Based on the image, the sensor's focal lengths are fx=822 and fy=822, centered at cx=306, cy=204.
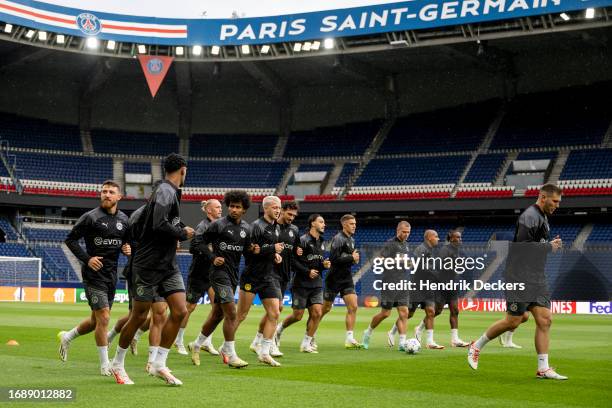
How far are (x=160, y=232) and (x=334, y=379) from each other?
305cm

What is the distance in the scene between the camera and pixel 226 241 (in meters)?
11.5

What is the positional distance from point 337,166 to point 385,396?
4604cm

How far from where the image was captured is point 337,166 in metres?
54.6

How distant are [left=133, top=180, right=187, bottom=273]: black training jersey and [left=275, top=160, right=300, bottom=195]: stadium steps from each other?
146 ft

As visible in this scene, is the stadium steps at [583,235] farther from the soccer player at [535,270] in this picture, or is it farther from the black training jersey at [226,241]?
the black training jersey at [226,241]

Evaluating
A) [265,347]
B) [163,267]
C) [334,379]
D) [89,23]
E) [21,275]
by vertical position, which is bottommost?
[334,379]

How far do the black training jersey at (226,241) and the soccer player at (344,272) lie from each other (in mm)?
3825

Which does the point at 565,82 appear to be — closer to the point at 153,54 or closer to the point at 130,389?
the point at 153,54

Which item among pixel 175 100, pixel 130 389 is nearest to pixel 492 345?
pixel 130 389

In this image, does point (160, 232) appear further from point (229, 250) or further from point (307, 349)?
point (307, 349)

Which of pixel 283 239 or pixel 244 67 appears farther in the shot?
pixel 244 67

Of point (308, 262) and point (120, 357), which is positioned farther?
point (308, 262)

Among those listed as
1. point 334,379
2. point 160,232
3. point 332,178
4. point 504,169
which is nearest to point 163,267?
point 160,232

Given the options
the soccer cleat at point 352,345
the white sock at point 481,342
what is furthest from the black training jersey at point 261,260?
the soccer cleat at point 352,345
